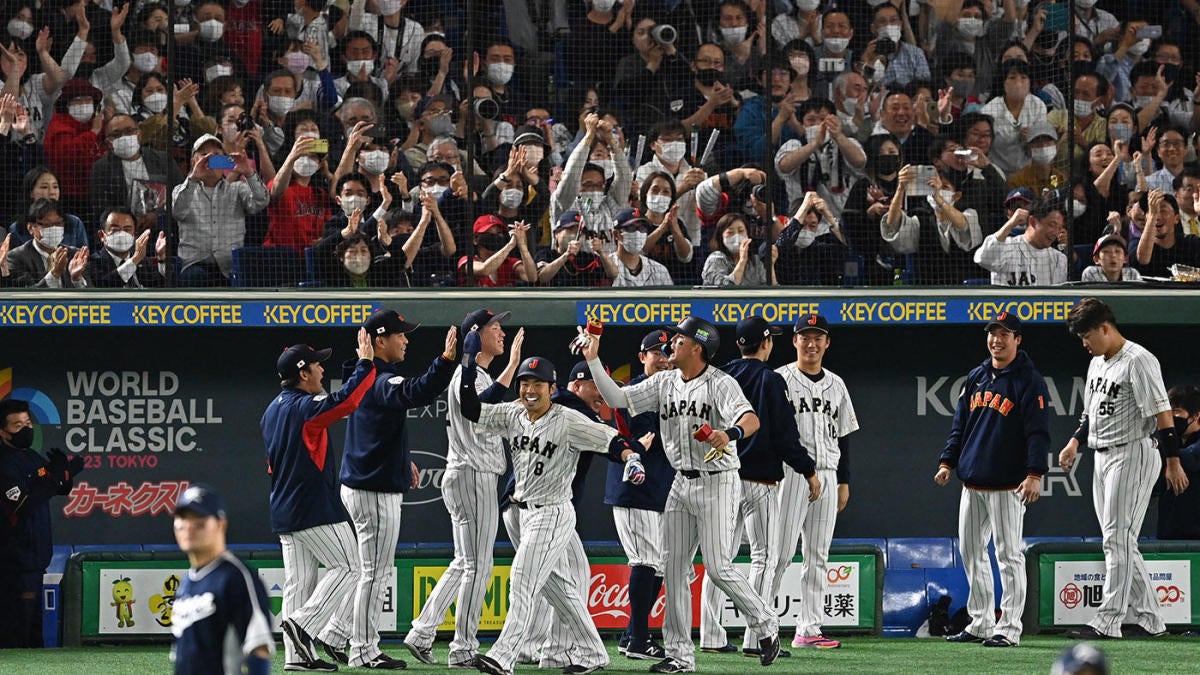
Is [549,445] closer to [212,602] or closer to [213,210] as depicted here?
[212,602]

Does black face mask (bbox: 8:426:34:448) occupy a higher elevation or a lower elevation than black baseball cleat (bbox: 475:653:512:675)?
higher

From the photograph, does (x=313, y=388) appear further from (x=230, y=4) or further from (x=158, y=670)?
(x=230, y=4)

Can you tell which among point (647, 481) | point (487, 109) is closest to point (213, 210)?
point (487, 109)

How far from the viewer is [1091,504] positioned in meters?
12.1

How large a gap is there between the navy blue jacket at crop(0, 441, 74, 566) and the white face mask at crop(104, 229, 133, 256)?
176cm

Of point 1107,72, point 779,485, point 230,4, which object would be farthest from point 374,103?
point 1107,72

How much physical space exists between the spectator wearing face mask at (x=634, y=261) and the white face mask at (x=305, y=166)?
86.1 inches

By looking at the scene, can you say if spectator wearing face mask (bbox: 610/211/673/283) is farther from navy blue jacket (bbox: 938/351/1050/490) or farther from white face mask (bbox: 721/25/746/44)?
navy blue jacket (bbox: 938/351/1050/490)

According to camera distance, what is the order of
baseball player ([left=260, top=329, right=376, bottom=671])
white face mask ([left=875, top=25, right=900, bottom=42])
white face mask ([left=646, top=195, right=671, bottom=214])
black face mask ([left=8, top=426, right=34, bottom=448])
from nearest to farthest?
baseball player ([left=260, top=329, right=376, bottom=671]) → black face mask ([left=8, top=426, right=34, bottom=448]) → white face mask ([left=646, top=195, right=671, bottom=214]) → white face mask ([left=875, top=25, right=900, bottom=42])

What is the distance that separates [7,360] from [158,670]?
3.36 m

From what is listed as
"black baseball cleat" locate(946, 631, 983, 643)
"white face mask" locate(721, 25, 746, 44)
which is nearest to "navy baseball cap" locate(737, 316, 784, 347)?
"black baseball cleat" locate(946, 631, 983, 643)

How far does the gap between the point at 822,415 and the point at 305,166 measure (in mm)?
4197

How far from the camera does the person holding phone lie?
1164 cm

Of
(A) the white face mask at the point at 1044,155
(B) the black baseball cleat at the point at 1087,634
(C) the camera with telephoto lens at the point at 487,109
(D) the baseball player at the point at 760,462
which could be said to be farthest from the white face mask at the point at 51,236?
(B) the black baseball cleat at the point at 1087,634
